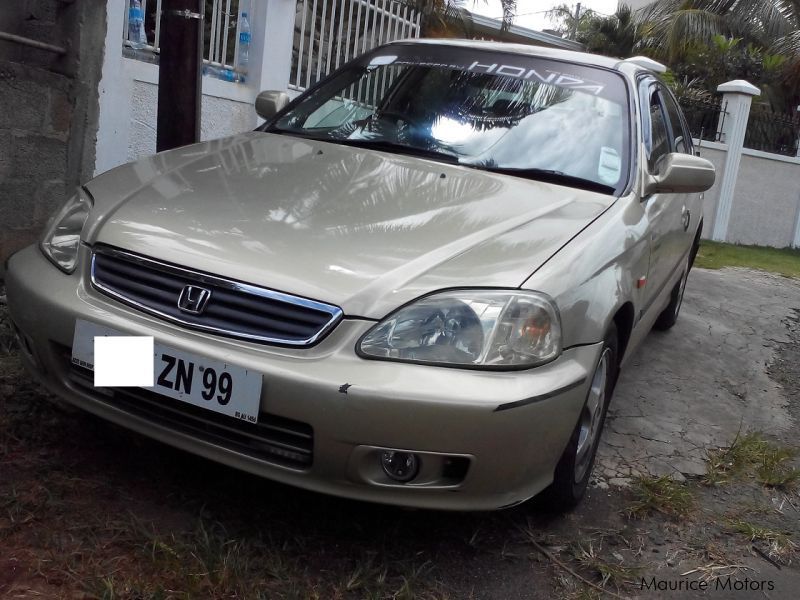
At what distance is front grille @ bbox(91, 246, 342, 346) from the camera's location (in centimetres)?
223

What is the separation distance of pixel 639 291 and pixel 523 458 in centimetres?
112

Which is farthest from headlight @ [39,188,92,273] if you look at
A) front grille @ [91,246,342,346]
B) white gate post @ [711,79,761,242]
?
white gate post @ [711,79,761,242]

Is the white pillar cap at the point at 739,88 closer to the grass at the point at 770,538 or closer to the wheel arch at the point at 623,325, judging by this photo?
the wheel arch at the point at 623,325

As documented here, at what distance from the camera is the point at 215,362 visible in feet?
7.23

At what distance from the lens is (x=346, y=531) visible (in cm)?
259

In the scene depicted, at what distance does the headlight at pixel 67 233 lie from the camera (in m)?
2.59

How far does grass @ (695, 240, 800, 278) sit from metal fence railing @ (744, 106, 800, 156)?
173 cm

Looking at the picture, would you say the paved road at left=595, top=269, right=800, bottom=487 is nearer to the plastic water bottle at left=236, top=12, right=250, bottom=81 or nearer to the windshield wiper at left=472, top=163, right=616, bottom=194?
the windshield wiper at left=472, top=163, right=616, bottom=194

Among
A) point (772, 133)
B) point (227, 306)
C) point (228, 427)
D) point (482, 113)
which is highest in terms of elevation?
point (772, 133)

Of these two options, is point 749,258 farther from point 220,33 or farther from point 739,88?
point 220,33

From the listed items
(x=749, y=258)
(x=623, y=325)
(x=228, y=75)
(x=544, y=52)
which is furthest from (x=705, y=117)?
(x=623, y=325)

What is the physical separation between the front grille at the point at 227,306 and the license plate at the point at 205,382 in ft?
0.31

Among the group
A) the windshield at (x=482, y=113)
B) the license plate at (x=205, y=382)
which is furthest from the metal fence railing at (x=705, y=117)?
the license plate at (x=205, y=382)

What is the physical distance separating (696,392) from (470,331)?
8.52 feet
